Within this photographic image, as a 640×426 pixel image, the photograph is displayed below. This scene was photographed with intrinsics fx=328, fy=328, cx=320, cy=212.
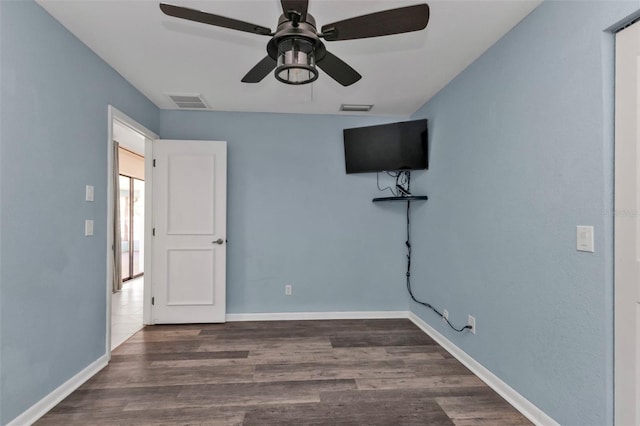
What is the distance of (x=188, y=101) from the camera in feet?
11.8

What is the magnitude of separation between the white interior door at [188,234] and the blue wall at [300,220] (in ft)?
0.71

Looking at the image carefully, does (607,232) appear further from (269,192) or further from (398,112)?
(269,192)

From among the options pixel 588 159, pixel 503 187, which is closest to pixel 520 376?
pixel 503 187

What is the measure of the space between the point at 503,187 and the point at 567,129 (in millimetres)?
597

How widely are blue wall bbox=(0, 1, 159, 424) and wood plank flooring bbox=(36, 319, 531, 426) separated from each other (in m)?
0.35

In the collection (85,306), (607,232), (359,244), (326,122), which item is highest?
(326,122)

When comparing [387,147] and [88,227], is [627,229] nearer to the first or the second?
[387,147]

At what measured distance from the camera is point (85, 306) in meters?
2.47

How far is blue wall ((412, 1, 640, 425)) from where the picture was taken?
5.29 feet

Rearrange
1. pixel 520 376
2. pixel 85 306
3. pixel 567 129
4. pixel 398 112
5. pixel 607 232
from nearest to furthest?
pixel 607 232 → pixel 567 129 → pixel 520 376 → pixel 85 306 → pixel 398 112

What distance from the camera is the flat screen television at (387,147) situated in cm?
357

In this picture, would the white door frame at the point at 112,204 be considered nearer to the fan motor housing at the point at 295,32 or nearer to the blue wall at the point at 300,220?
the blue wall at the point at 300,220

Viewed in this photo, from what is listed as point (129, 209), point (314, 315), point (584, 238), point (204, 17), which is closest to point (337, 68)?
point (204, 17)

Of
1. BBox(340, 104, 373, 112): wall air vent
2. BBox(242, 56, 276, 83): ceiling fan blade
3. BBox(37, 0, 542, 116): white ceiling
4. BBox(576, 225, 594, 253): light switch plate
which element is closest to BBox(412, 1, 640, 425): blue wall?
BBox(576, 225, 594, 253): light switch plate
